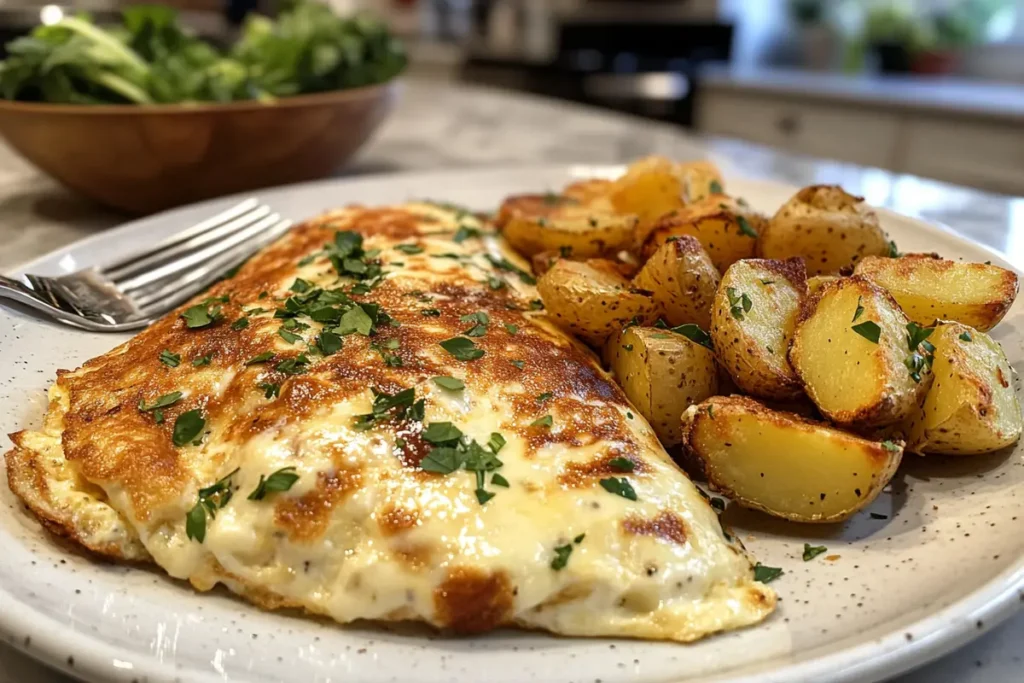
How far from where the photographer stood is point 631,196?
1873 millimetres

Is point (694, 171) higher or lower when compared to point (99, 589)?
higher

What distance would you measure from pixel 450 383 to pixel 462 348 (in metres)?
0.11

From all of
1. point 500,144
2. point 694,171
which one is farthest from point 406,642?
point 500,144

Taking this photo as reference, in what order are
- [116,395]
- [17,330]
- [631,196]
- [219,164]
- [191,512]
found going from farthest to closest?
1. [219,164]
2. [631,196]
3. [17,330]
4. [116,395]
5. [191,512]

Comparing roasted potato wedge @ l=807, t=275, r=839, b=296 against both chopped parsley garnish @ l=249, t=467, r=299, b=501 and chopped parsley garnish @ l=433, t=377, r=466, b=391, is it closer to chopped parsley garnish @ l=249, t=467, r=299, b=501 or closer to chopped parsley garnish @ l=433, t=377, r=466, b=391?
chopped parsley garnish @ l=433, t=377, r=466, b=391

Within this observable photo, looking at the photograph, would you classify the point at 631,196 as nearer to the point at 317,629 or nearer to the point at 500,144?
the point at 317,629

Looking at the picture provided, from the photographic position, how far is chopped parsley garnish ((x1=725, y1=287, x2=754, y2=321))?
121cm

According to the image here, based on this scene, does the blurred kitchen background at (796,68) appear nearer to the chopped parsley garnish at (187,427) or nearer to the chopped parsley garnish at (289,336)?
the chopped parsley garnish at (289,336)

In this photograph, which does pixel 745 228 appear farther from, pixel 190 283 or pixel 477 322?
pixel 190 283

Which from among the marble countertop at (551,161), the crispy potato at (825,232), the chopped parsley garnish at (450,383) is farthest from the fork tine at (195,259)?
the crispy potato at (825,232)

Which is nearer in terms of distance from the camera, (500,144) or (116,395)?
(116,395)

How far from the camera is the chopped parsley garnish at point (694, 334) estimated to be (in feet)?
4.35

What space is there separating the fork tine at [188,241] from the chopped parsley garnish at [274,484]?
3.17 ft

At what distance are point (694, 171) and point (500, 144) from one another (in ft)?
6.29
